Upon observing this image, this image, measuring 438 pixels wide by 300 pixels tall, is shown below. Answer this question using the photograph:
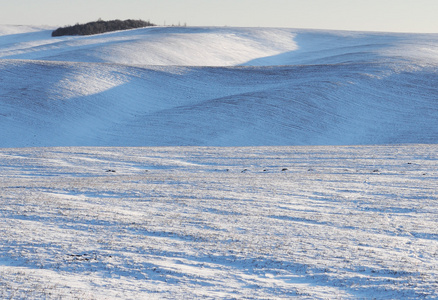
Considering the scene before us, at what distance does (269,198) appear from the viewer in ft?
48.9

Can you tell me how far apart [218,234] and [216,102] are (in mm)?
28838

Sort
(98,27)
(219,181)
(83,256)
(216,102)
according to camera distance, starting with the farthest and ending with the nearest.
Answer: (98,27), (216,102), (219,181), (83,256)

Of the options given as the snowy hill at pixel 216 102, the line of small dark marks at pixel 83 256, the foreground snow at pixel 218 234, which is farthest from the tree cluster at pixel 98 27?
the line of small dark marks at pixel 83 256

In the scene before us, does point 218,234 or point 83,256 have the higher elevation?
point 83,256

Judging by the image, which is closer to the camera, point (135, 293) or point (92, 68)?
point (135, 293)

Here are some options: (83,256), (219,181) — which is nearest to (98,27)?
(219,181)

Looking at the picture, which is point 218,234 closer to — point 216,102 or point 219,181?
point 219,181

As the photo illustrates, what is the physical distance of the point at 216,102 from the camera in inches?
1556

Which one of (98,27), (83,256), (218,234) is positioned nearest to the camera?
(83,256)

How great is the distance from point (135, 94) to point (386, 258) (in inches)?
1307

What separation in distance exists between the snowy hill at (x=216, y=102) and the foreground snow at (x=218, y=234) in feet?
44.4

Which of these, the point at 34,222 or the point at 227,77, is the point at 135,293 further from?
the point at 227,77

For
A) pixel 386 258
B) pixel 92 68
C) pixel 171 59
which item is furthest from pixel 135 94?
pixel 386 258

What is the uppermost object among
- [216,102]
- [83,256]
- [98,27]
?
[98,27]
